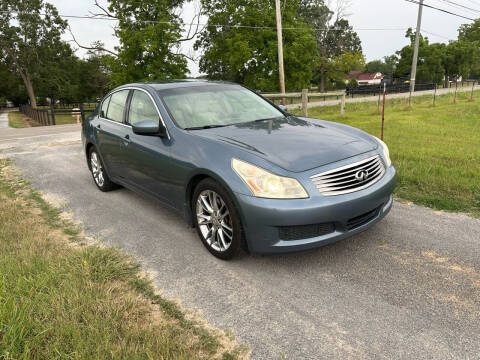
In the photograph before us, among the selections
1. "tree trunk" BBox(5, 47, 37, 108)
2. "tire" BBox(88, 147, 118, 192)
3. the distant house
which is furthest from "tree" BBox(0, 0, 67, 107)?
the distant house

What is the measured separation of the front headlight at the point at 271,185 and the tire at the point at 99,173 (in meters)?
3.28

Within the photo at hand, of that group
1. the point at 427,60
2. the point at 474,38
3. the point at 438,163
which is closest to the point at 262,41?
the point at 438,163

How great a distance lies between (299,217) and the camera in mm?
2990

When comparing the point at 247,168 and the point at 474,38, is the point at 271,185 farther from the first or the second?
the point at 474,38

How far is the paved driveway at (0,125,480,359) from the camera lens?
7.88 ft

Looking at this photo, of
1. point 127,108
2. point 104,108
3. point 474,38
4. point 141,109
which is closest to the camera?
point 141,109

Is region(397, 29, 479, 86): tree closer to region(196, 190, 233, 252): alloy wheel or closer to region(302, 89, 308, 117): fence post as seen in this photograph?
region(302, 89, 308, 117): fence post

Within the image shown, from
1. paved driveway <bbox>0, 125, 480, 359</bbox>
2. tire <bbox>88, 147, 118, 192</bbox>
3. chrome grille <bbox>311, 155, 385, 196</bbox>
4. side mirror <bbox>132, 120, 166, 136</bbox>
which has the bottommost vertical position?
paved driveway <bbox>0, 125, 480, 359</bbox>

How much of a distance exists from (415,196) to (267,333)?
342cm

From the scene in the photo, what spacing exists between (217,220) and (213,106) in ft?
4.96

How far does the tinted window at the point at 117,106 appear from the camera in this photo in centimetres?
505

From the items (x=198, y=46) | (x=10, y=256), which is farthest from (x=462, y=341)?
(x=198, y=46)

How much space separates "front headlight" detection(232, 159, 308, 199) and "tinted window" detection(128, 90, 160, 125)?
1.56 meters

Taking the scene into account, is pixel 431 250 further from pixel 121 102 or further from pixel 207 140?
pixel 121 102
